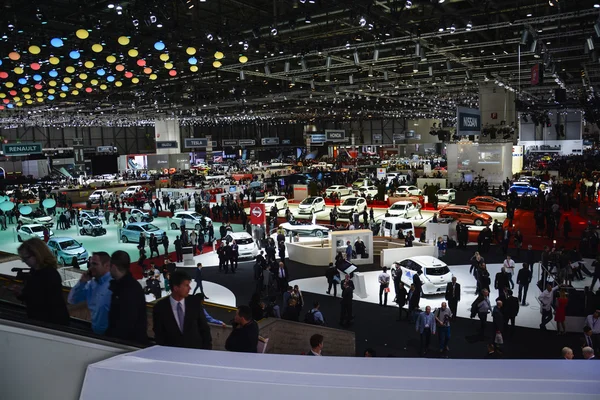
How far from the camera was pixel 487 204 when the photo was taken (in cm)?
2747

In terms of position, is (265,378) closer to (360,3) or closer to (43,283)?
(43,283)

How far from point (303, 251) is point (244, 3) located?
9385 mm

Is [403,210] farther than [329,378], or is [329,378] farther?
[403,210]

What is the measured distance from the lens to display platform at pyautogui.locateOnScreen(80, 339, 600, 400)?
2.36 m

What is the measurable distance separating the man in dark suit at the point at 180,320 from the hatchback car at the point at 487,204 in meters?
25.6

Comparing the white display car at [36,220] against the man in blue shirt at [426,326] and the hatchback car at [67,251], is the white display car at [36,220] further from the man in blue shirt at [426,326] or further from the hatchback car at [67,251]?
the man in blue shirt at [426,326]

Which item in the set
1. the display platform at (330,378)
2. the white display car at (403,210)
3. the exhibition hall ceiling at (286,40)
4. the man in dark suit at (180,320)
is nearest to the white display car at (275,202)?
the white display car at (403,210)

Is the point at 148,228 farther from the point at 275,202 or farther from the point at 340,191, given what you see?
the point at 340,191

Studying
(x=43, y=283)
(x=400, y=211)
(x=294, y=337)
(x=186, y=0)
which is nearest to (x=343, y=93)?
(x=400, y=211)

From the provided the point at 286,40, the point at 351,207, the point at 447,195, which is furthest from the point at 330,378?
the point at 447,195

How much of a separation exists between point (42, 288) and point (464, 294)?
12.5 metres

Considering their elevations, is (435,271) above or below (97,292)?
below

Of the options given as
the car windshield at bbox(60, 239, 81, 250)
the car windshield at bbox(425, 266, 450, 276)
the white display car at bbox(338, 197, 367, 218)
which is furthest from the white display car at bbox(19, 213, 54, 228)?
the car windshield at bbox(425, 266, 450, 276)

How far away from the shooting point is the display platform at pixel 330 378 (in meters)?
2.36
